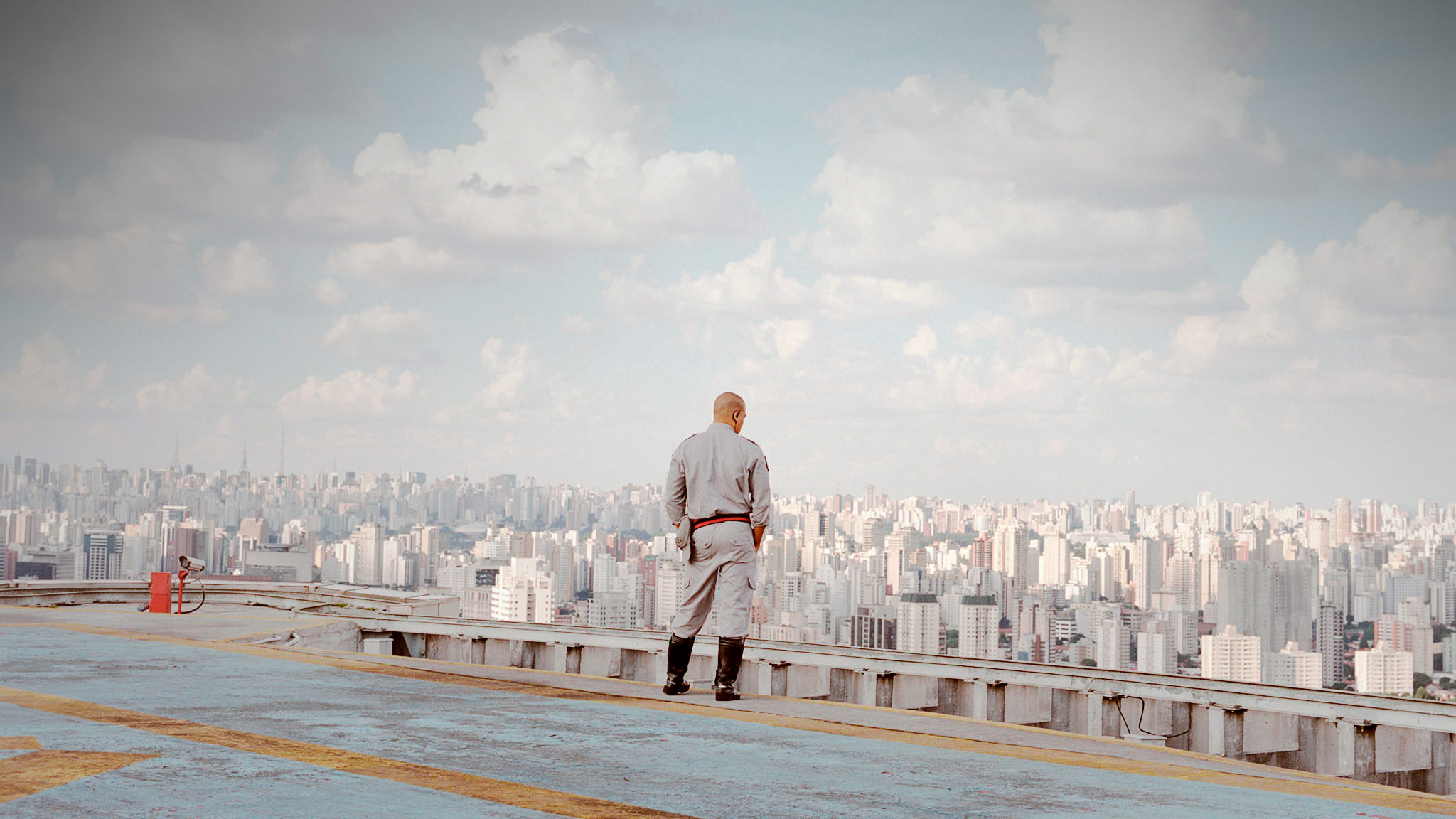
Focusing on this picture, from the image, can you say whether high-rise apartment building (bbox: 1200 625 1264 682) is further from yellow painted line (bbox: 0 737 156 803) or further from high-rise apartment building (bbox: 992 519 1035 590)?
yellow painted line (bbox: 0 737 156 803)

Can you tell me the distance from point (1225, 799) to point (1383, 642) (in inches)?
2665

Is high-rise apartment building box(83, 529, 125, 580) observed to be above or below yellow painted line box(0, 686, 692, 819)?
below

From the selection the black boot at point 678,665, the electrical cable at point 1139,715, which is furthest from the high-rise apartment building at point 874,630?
→ the black boot at point 678,665

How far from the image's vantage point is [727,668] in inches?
283

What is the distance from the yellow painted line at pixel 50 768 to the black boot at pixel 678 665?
11.4 feet

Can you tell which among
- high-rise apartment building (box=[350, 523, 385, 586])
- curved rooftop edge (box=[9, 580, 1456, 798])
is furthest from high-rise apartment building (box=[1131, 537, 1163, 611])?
curved rooftop edge (box=[9, 580, 1456, 798])

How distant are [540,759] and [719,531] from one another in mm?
2879

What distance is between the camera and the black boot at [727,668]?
7078 mm

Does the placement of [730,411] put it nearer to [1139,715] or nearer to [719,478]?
[719,478]

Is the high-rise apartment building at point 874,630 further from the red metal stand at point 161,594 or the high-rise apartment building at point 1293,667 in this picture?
the red metal stand at point 161,594

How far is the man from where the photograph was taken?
285 inches

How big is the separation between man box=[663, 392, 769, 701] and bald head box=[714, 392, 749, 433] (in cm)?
6

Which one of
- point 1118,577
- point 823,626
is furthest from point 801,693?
point 1118,577

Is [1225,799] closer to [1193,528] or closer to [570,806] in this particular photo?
[570,806]
